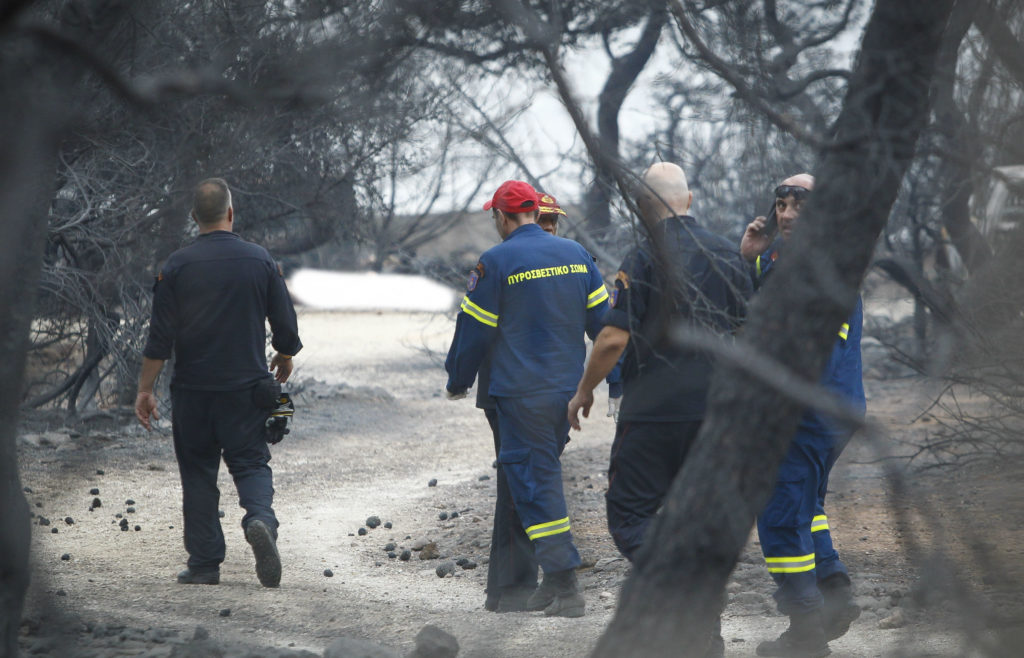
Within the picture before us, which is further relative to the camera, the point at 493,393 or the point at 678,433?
the point at 493,393

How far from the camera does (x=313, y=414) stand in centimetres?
1255

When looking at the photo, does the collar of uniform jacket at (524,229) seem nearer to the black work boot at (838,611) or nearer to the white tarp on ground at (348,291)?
the black work boot at (838,611)

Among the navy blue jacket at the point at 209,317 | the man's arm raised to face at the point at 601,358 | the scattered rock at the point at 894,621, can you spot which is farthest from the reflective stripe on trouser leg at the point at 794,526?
the navy blue jacket at the point at 209,317

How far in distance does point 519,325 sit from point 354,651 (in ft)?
6.32

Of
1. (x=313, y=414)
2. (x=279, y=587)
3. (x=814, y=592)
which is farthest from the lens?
(x=313, y=414)

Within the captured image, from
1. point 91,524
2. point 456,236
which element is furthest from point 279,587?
point 456,236

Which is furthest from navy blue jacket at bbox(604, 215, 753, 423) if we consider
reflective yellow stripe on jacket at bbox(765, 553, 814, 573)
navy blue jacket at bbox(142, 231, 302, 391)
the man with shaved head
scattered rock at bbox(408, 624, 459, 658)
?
navy blue jacket at bbox(142, 231, 302, 391)

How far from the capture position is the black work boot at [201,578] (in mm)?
5566

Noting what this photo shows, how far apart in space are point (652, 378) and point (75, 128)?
2.53 meters

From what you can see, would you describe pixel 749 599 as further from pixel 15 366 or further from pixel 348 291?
pixel 348 291

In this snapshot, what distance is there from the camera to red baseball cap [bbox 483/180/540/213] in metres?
5.40

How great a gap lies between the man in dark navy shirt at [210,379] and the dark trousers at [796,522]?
2.54m

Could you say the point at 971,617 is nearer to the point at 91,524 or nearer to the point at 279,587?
the point at 279,587

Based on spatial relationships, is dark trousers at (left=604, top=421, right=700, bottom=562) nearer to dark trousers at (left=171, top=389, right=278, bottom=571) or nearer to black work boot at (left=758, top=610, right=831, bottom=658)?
black work boot at (left=758, top=610, right=831, bottom=658)
